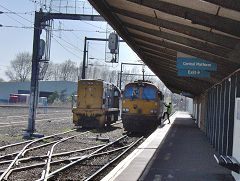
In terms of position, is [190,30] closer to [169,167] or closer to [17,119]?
[169,167]

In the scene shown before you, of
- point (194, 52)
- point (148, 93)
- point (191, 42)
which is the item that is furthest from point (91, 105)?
point (191, 42)

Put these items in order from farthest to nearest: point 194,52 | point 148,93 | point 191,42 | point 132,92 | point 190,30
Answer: point 132,92 → point 148,93 → point 194,52 → point 191,42 → point 190,30

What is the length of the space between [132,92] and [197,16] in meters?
13.9

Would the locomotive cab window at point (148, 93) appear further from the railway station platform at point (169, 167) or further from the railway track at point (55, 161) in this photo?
the railway station platform at point (169, 167)

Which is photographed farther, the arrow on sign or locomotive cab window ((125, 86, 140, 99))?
locomotive cab window ((125, 86, 140, 99))

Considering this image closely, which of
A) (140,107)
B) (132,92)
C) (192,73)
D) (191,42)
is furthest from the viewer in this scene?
(132,92)

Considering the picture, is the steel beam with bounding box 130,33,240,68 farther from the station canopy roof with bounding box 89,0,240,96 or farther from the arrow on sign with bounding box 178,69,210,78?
the arrow on sign with bounding box 178,69,210,78

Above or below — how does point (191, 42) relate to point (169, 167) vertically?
above

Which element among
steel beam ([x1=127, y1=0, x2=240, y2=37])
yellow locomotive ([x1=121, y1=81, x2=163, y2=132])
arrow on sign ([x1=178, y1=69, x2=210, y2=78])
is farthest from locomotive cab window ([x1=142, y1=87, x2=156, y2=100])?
steel beam ([x1=127, y1=0, x2=240, y2=37])

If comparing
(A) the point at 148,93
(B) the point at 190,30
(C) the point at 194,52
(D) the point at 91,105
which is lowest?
(D) the point at 91,105

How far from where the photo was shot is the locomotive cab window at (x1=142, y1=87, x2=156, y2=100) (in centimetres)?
1944

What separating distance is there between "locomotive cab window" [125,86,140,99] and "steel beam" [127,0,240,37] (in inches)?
537

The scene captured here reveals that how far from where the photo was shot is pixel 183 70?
1039 cm

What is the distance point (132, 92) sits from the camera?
19703 mm
